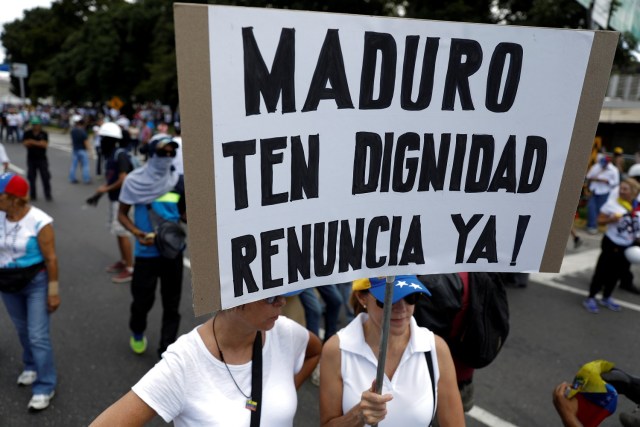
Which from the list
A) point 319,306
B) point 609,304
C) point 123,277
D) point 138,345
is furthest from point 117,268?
point 609,304

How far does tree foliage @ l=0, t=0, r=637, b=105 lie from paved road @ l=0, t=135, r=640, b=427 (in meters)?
8.59

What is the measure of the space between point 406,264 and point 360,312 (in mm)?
600

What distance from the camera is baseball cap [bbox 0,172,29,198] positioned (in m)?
2.96

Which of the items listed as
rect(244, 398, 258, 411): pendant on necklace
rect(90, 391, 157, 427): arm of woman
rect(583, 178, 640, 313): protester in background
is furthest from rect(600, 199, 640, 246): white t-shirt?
rect(90, 391, 157, 427): arm of woman

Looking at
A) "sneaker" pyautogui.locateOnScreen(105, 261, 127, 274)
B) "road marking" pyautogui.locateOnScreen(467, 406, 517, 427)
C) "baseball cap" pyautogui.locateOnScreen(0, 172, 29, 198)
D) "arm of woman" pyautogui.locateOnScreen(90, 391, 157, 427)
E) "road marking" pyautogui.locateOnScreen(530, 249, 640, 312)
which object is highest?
"baseball cap" pyautogui.locateOnScreen(0, 172, 29, 198)

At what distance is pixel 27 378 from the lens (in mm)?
3510

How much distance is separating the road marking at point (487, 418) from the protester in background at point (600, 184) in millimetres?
7289

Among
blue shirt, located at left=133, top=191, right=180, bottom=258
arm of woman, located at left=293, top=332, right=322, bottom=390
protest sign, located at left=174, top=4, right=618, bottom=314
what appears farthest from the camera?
blue shirt, located at left=133, top=191, right=180, bottom=258

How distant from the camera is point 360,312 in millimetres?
2123

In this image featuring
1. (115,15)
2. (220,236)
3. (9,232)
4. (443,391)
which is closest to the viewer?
(220,236)

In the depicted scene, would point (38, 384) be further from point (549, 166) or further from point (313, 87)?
point (549, 166)

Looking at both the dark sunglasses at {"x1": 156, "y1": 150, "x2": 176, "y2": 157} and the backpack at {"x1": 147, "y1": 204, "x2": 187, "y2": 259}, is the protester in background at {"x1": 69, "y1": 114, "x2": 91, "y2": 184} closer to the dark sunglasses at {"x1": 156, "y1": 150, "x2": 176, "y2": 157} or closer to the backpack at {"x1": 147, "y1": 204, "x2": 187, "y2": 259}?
the dark sunglasses at {"x1": 156, "y1": 150, "x2": 176, "y2": 157}

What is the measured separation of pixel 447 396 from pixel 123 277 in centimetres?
484

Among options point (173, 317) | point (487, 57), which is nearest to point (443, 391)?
point (487, 57)
